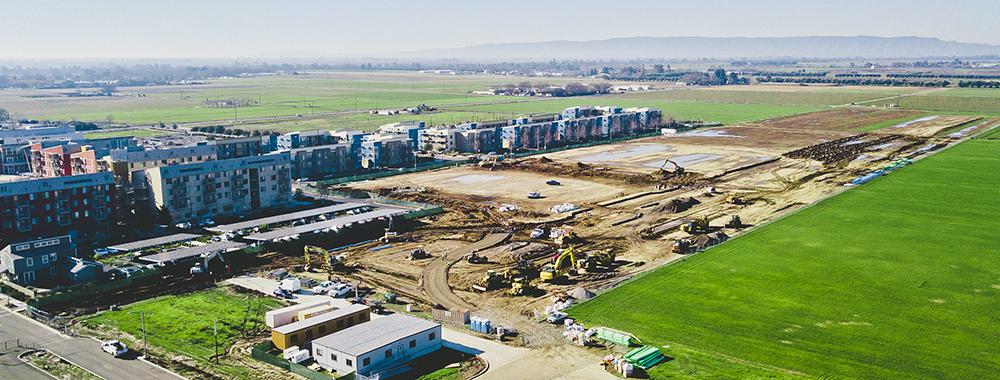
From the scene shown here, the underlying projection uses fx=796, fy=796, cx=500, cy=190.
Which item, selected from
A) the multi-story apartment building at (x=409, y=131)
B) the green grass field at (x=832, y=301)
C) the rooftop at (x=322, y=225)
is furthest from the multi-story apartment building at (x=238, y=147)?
the green grass field at (x=832, y=301)

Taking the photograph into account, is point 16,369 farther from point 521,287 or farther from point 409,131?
point 409,131

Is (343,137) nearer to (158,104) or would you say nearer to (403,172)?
(403,172)

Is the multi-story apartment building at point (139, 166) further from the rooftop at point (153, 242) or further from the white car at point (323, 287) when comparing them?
the white car at point (323, 287)

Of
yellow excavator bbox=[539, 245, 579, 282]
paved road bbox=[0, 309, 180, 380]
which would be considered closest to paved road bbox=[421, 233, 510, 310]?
yellow excavator bbox=[539, 245, 579, 282]

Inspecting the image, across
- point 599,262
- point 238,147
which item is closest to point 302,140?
point 238,147

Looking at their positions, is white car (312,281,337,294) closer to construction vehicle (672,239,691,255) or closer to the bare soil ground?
construction vehicle (672,239,691,255)
